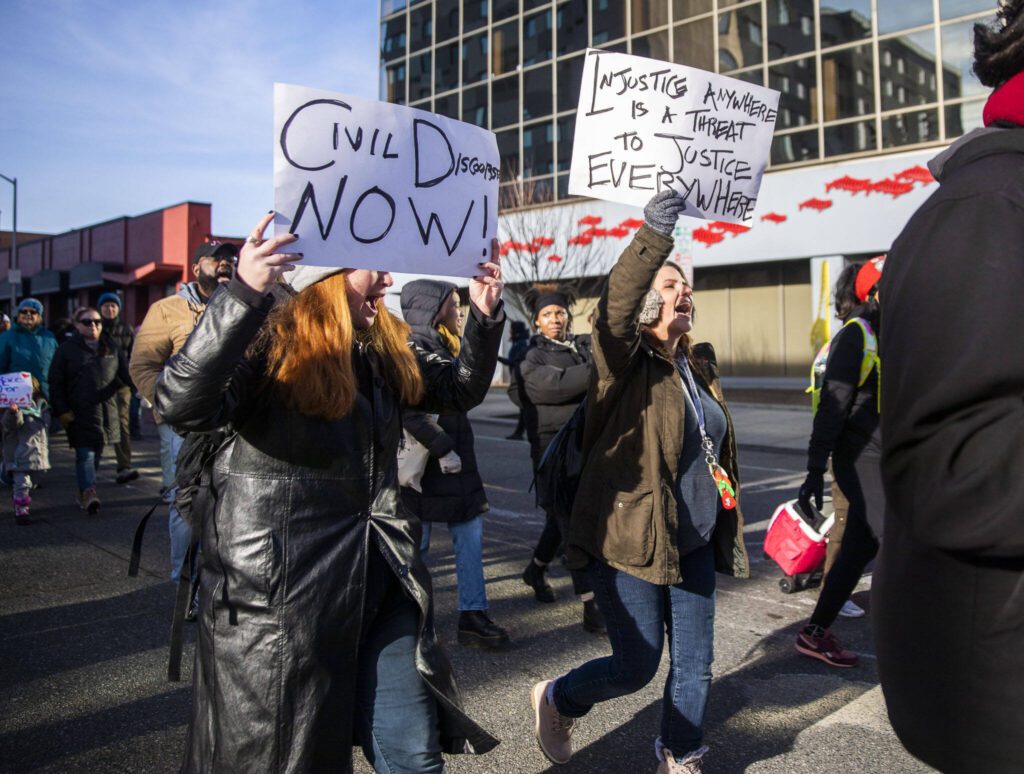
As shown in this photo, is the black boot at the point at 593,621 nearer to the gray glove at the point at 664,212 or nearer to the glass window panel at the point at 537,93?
the gray glove at the point at 664,212

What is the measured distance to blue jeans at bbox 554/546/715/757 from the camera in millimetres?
3010

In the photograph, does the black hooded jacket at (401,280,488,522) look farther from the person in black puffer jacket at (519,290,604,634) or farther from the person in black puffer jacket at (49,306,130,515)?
the person in black puffer jacket at (49,306,130,515)

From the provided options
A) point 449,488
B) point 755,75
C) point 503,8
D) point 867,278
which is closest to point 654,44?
point 755,75

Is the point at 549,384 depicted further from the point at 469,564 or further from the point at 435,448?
the point at 469,564

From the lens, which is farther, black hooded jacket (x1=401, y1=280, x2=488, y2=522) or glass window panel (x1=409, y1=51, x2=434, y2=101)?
glass window panel (x1=409, y1=51, x2=434, y2=101)

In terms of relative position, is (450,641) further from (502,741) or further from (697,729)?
(697,729)

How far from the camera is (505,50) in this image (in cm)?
2894

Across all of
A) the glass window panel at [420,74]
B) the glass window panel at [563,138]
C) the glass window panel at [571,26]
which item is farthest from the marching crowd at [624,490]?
the glass window panel at [420,74]

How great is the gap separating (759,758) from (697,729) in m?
0.48

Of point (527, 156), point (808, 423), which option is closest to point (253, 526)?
point (808, 423)

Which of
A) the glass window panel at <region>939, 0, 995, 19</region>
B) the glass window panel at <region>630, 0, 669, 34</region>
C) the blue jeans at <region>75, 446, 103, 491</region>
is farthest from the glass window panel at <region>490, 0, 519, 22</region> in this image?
the blue jeans at <region>75, 446, 103, 491</region>

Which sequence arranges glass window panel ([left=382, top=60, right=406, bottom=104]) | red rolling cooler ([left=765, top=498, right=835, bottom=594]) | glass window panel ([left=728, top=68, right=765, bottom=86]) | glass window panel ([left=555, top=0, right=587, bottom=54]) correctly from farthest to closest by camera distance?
1. glass window panel ([left=382, top=60, right=406, bottom=104])
2. glass window panel ([left=555, top=0, right=587, bottom=54])
3. glass window panel ([left=728, top=68, right=765, bottom=86])
4. red rolling cooler ([left=765, top=498, right=835, bottom=594])

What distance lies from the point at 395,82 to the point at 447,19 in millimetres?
3139

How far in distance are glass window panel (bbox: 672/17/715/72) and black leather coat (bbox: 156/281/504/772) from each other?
23846 millimetres
